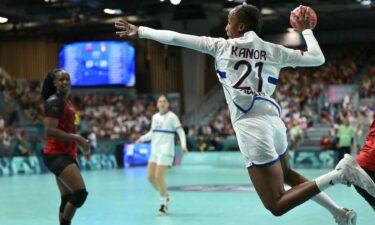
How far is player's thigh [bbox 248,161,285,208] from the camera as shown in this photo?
525 cm

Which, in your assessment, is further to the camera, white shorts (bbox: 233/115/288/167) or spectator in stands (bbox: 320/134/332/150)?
spectator in stands (bbox: 320/134/332/150)

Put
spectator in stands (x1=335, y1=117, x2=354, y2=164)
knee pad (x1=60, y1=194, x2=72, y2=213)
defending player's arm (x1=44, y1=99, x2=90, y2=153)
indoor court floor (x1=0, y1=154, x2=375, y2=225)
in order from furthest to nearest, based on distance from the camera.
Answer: spectator in stands (x1=335, y1=117, x2=354, y2=164)
indoor court floor (x1=0, y1=154, x2=375, y2=225)
knee pad (x1=60, y1=194, x2=72, y2=213)
defending player's arm (x1=44, y1=99, x2=90, y2=153)

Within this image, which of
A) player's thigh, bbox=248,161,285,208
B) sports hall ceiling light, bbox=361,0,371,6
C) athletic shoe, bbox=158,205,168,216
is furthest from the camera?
sports hall ceiling light, bbox=361,0,371,6

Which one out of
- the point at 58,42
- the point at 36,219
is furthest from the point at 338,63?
the point at 36,219

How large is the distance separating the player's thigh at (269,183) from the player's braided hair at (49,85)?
2.88 meters

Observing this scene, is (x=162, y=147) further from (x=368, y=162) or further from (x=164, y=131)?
(x=368, y=162)

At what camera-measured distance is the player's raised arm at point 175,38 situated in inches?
207

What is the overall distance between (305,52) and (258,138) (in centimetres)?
95

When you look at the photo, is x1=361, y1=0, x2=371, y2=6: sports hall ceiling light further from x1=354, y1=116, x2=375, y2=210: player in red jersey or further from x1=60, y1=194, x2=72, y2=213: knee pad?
x1=60, y1=194, x2=72, y2=213: knee pad

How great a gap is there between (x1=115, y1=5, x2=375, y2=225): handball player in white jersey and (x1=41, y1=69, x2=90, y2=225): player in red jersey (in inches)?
68.6

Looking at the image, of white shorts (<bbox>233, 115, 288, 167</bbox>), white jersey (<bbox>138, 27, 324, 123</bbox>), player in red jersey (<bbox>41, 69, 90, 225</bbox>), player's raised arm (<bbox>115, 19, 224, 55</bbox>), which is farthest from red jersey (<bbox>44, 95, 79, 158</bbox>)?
white shorts (<bbox>233, 115, 288, 167</bbox>)

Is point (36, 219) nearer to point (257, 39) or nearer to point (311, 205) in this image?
point (311, 205)

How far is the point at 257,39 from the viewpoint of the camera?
5.38 m

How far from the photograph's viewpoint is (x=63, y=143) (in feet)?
22.9
